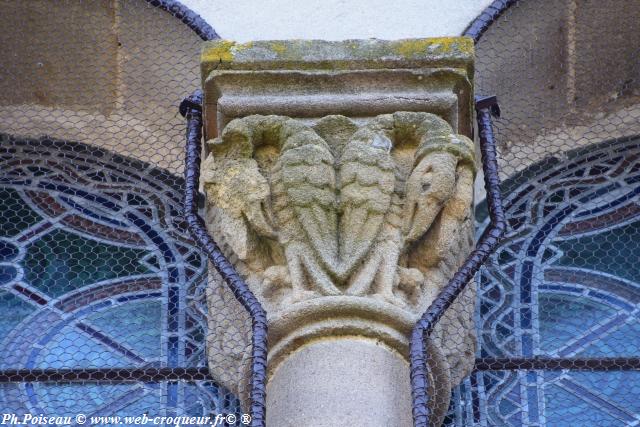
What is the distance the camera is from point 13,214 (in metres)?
6.93

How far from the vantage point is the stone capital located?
533cm

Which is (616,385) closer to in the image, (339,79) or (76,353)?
(339,79)

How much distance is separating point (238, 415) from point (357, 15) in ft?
4.99

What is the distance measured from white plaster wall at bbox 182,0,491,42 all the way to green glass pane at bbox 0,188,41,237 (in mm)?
852

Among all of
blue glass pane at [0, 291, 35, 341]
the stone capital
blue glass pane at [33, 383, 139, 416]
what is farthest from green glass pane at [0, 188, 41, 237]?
the stone capital

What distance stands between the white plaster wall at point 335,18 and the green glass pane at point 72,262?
2.57ft

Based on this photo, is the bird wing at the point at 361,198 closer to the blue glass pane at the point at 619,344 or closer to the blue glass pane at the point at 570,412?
the blue glass pane at the point at 570,412

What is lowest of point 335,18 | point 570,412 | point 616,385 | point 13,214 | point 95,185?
point 570,412

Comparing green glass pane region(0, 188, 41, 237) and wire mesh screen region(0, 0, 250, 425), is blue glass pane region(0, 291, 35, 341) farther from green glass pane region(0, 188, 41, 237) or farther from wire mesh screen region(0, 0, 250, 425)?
green glass pane region(0, 188, 41, 237)

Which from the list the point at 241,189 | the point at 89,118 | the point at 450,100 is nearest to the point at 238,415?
the point at 241,189

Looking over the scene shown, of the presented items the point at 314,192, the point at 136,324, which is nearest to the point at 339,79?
the point at 314,192

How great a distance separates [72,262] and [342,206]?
4.74 ft

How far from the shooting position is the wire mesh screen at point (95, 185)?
6.48m

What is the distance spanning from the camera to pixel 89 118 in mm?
7047
